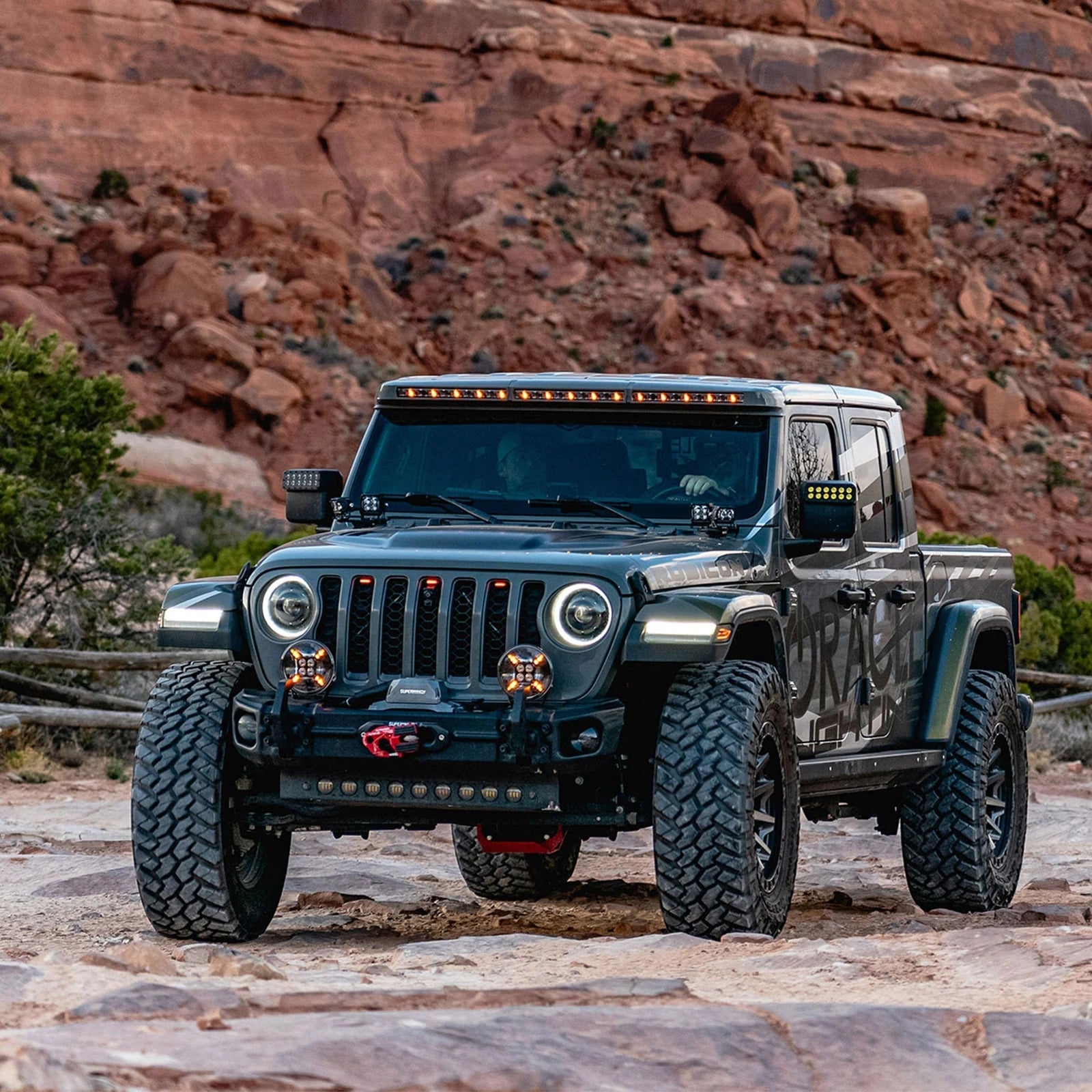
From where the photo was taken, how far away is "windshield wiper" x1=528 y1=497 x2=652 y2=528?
734 cm

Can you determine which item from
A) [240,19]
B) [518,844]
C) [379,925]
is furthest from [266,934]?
[240,19]

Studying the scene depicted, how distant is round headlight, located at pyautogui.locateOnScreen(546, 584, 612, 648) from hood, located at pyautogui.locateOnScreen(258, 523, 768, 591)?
0.08 m

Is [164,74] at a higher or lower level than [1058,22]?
lower

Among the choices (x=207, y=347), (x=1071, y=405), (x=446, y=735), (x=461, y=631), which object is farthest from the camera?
(x=1071, y=405)

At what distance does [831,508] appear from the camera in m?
7.30

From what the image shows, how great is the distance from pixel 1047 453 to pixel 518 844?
46511 mm

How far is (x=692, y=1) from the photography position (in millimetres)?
63469

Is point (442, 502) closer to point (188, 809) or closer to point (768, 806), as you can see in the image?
point (188, 809)

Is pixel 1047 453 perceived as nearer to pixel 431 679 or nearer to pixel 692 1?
pixel 692 1

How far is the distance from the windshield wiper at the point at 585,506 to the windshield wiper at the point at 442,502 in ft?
0.70

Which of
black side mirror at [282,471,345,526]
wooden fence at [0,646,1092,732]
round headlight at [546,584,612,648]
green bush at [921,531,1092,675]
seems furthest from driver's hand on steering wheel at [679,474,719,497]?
green bush at [921,531,1092,675]

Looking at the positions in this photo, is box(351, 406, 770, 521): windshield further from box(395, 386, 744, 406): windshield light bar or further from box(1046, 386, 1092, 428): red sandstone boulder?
box(1046, 386, 1092, 428): red sandstone boulder

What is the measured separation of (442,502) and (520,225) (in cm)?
4727

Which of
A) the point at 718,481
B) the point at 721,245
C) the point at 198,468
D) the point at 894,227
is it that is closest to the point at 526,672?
the point at 718,481
